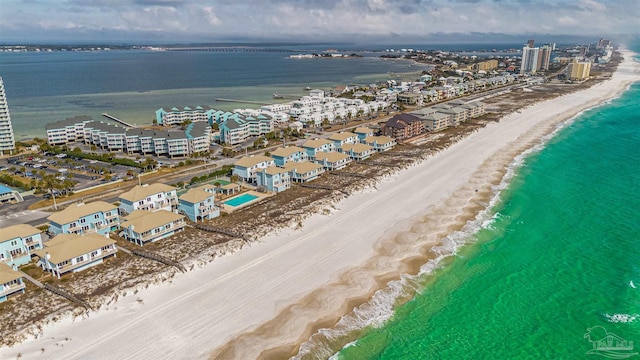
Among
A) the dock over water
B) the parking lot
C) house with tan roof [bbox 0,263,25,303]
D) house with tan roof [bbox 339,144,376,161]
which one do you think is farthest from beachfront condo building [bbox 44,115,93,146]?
house with tan roof [bbox 0,263,25,303]

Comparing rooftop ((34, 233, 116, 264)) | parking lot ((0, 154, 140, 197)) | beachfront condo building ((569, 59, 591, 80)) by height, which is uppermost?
beachfront condo building ((569, 59, 591, 80))

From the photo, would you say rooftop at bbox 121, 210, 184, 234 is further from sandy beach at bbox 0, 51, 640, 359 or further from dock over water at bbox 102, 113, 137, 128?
dock over water at bbox 102, 113, 137, 128

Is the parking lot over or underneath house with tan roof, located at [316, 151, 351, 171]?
underneath

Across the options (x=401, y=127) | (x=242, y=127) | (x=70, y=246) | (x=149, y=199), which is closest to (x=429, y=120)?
(x=401, y=127)

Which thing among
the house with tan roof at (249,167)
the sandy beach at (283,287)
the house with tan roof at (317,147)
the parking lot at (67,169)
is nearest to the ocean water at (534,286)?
A: the sandy beach at (283,287)

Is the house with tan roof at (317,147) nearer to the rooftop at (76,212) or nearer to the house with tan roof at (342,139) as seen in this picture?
the house with tan roof at (342,139)

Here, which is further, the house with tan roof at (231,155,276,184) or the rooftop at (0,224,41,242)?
the house with tan roof at (231,155,276,184)

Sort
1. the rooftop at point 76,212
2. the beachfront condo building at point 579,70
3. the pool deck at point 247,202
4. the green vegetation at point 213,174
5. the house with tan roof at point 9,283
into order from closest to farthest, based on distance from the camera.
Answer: the house with tan roof at point 9,283 → the rooftop at point 76,212 → the pool deck at point 247,202 → the green vegetation at point 213,174 → the beachfront condo building at point 579,70
